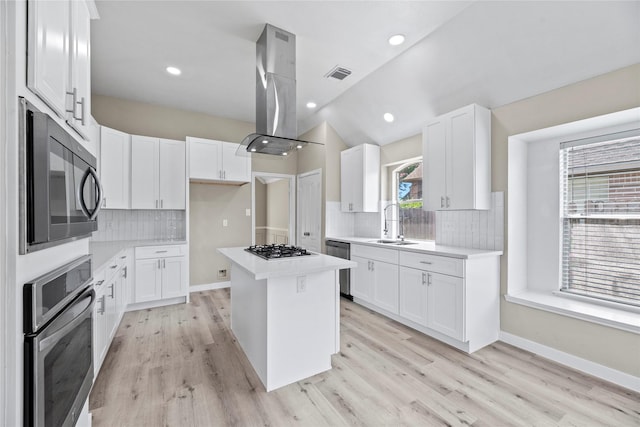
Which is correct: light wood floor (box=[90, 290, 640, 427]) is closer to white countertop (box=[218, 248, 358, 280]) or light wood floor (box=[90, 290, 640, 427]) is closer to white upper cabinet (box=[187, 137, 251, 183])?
white countertop (box=[218, 248, 358, 280])

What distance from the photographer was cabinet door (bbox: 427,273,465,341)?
2.68 m

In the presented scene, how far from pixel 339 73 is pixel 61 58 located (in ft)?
9.35

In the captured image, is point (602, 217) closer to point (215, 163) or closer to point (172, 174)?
point (215, 163)

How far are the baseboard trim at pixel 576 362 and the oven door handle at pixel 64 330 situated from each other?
340 cm

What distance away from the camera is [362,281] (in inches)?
155

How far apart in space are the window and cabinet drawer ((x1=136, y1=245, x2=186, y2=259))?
10.4 feet

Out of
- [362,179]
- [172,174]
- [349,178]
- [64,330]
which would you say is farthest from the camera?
[349,178]

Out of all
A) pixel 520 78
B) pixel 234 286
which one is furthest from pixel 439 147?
pixel 234 286

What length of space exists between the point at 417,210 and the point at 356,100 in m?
1.80

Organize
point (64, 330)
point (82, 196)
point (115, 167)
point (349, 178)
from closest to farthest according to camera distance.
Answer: point (64, 330) < point (82, 196) < point (115, 167) < point (349, 178)

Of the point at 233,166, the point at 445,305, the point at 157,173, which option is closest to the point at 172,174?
the point at 157,173

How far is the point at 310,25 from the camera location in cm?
261

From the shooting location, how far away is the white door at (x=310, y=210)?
5.02 meters

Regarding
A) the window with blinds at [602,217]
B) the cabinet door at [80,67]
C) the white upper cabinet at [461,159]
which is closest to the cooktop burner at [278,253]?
the cabinet door at [80,67]
